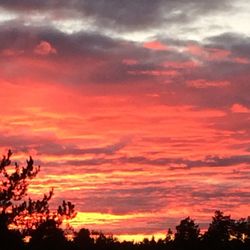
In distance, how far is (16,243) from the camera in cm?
6819

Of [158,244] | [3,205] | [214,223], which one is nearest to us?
[3,205]

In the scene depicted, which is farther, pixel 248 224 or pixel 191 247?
pixel 248 224

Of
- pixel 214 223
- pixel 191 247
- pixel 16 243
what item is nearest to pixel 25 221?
pixel 16 243

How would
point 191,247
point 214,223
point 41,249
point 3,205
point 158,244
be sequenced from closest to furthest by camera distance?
1. point 3,205
2. point 41,249
3. point 191,247
4. point 214,223
5. point 158,244

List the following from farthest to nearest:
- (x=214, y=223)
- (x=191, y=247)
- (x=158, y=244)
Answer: (x=158, y=244), (x=214, y=223), (x=191, y=247)

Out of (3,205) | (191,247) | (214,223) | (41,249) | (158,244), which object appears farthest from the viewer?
(158,244)

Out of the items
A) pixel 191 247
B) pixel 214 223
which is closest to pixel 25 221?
pixel 191 247

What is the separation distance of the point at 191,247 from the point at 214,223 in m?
14.2

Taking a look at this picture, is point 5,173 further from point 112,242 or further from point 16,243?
point 112,242

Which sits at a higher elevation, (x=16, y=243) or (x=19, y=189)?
(x=19, y=189)

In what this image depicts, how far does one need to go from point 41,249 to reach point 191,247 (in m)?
79.8

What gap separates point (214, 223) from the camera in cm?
16100

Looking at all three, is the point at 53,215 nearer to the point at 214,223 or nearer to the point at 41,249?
the point at 41,249

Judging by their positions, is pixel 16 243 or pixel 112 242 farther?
pixel 112 242
